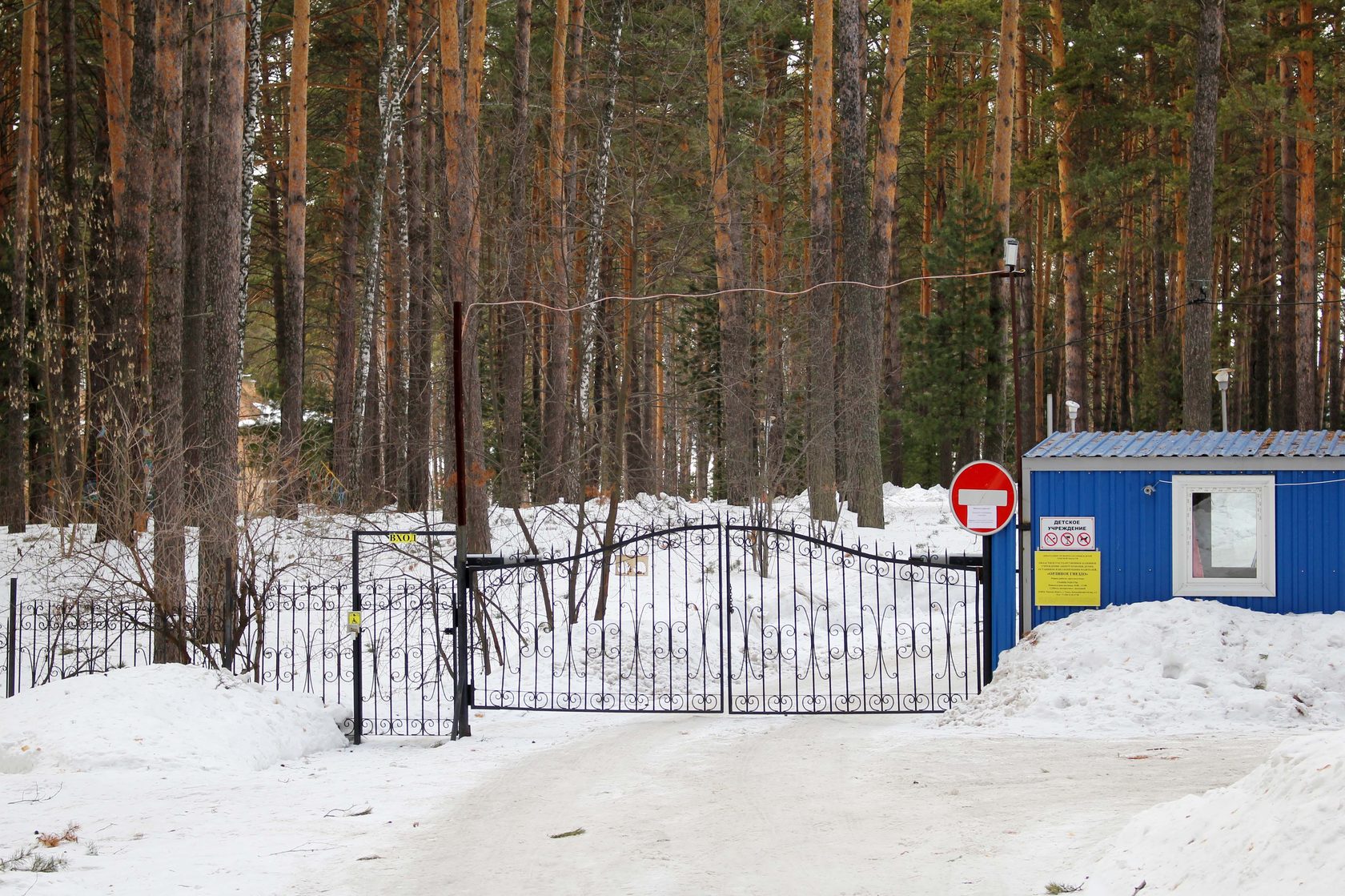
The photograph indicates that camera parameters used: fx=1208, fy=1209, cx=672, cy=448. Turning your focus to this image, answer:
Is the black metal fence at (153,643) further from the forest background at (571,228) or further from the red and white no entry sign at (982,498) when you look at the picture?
the red and white no entry sign at (982,498)

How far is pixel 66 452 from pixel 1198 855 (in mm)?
21402

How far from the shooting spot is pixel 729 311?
67.9 ft

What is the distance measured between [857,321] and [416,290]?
780 cm

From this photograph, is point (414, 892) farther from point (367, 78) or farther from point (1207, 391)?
point (367, 78)

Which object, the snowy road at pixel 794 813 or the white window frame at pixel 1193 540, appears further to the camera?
the white window frame at pixel 1193 540

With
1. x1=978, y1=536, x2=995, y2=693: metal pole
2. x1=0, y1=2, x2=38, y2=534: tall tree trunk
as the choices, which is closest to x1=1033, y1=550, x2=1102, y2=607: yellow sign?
x1=978, y1=536, x2=995, y2=693: metal pole

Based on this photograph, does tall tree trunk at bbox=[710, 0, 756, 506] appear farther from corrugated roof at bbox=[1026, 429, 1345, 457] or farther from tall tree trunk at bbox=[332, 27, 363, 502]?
corrugated roof at bbox=[1026, 429, 1345, 457]

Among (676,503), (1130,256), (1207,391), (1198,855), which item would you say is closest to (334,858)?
(1198,855)

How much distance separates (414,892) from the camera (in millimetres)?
6082

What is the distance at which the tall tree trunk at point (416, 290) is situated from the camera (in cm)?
2067

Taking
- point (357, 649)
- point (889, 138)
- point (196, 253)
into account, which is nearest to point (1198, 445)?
point (357, 649)

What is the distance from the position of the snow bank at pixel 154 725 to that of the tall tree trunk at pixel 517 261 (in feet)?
19.1

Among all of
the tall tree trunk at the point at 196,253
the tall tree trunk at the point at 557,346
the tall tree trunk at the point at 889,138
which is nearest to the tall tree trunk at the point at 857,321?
the tall tree trunk at the point at 889,138

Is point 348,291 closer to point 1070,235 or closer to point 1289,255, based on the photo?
point 1070,235
